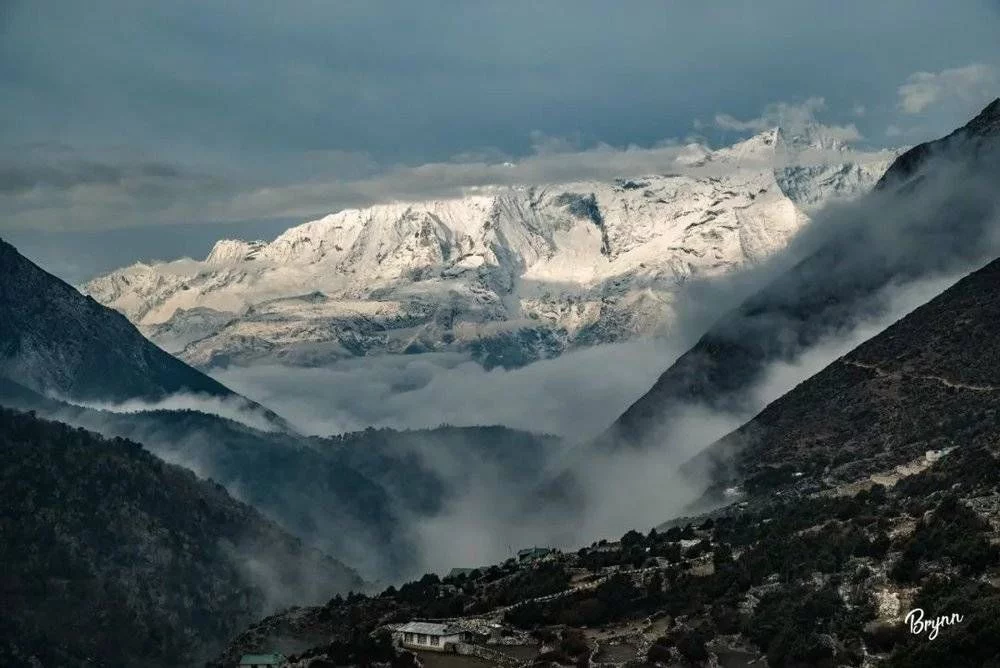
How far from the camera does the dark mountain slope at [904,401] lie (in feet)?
534

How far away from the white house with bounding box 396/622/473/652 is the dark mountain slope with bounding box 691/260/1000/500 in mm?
58566

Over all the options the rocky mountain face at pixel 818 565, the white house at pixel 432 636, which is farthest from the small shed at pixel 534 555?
the white house at pixel 432 636

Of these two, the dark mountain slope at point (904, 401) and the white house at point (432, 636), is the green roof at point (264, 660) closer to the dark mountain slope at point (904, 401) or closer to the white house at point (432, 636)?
the white house at point (432, 636)

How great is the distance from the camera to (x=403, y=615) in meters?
144

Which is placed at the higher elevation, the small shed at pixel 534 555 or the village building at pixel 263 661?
the small shed at pixel 534 555

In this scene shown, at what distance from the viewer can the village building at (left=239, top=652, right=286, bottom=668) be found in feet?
422

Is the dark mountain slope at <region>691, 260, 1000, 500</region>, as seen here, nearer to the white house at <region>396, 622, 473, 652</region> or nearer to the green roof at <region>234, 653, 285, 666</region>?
the white house at <region>396, 622, 473, 652</region>

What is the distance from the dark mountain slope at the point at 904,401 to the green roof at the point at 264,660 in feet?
225

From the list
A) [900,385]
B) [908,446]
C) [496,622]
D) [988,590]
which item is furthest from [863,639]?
[900,385]

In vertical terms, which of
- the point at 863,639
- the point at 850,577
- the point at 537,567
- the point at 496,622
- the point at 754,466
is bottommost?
the point at 863,639

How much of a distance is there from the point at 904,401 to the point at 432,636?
80.7 metres

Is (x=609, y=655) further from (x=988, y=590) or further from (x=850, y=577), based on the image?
(x=988, y=590)

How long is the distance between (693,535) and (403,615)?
112 ft

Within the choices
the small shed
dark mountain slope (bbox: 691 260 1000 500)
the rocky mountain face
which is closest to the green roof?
the rocky mountain face
